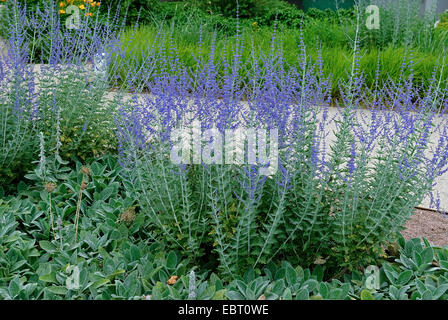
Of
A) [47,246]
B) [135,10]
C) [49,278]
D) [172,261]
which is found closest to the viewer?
[49,278]

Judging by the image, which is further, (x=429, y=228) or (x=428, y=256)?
(x=429, y=228)

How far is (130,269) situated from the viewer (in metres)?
2.82

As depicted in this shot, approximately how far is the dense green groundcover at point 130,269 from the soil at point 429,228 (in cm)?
39

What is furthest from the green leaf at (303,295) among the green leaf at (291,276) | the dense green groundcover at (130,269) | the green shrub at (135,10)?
the green shrub at (135,10)

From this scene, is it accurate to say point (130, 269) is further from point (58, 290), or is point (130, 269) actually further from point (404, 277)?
point (404, 277)

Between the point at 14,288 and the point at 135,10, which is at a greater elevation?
the point at 135,10

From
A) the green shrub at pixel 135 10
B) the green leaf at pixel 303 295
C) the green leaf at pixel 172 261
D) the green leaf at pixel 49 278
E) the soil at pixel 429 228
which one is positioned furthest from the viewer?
the green shrub at pixel 135 10

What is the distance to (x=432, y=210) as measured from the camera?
12.7ft

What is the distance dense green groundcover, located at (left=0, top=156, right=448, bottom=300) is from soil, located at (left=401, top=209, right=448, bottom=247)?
1.28 ft

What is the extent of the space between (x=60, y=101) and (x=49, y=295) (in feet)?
5.79

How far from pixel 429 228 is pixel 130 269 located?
205 centimetres

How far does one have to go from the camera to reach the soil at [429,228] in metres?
3.47

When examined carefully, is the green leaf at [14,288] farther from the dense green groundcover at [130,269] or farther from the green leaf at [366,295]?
the green leaf at [366,295]

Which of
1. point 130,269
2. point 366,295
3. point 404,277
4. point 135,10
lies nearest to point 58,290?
point 130,269
